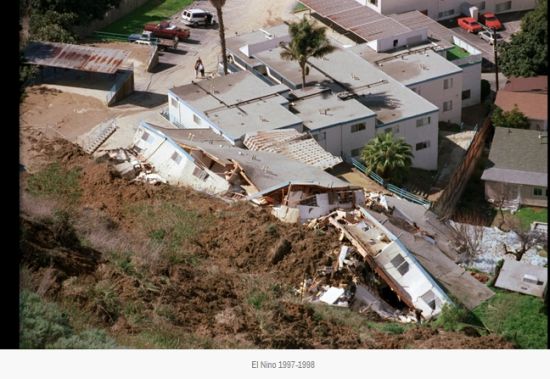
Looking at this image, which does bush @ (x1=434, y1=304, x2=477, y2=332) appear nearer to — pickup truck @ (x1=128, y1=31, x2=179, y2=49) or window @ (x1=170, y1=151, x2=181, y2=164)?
window @ (x1=170, y1=151, x2=181, y2=164)

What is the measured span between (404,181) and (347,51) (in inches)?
309

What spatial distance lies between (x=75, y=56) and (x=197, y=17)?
7.05 metres

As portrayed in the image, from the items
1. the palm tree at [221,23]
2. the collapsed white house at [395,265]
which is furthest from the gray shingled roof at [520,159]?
the palm tree at [221,23]

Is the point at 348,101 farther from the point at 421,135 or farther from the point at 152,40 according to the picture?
the point at 152,40

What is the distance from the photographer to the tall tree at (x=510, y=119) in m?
34.1

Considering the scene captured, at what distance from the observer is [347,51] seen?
47.9 meters

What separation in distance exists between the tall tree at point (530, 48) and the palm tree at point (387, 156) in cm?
406

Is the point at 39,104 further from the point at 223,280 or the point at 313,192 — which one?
the point at 223,280

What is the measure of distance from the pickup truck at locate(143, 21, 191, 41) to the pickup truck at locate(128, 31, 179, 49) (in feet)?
0.72

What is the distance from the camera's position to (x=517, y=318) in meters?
29.5

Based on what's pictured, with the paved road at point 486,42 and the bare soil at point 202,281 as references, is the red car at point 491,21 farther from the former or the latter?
the bare soil at point 202,281

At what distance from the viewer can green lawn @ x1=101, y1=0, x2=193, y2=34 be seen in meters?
51.7

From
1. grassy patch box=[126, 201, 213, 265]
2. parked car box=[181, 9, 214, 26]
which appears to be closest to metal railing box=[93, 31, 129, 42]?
parked car box=[181, 9, 214, 26]

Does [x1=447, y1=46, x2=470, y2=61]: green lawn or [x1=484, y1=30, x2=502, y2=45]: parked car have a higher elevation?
[x1=484, y1=30, x2=502, y2=45]: parked car
